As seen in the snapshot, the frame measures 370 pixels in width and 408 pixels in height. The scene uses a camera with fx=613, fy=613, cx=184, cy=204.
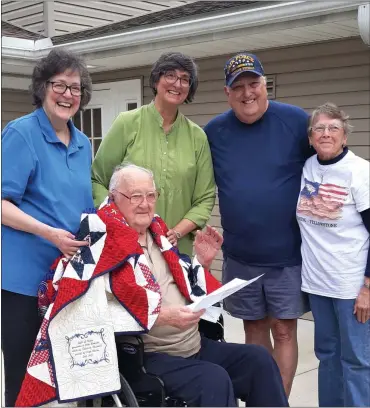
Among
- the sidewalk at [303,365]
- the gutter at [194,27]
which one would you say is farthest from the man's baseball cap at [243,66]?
the sidewalk at [303,365]

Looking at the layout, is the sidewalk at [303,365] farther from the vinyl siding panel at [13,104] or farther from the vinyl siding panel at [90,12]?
the vinyl siding panel at [13,104]

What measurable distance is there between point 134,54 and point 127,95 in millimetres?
990

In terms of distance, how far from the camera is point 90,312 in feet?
7.00

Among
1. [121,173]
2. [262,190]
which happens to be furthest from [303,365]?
[121,173]

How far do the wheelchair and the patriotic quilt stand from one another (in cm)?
8

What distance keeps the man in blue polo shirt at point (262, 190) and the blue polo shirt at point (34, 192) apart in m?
0.82

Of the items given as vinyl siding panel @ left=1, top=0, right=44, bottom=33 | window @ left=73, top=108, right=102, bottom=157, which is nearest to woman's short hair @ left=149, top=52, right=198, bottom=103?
window @ left=73, top=108, right=102, bottom=157

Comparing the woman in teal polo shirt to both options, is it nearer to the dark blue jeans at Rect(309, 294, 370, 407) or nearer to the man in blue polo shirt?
the man in blue polo shirt

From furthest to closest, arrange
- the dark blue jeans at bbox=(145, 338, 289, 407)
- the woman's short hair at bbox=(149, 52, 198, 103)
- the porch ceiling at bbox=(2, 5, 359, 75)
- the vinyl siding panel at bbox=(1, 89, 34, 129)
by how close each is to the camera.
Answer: the vinyl siding panel at bbox=(1, 89, 34, 129) < the porch ceiling at bbox=(2, 5, 359, 75) < the woman's short hair at bbox=(149, 52, 198, 103) < the dark blue jeans at bbox=(145, 338, 289, 407)

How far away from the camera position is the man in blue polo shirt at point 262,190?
9.25 feet

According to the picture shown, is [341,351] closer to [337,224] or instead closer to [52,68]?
[337,224]

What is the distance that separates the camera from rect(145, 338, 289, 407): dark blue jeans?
2.21 meters

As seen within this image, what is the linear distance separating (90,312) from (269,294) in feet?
3.47

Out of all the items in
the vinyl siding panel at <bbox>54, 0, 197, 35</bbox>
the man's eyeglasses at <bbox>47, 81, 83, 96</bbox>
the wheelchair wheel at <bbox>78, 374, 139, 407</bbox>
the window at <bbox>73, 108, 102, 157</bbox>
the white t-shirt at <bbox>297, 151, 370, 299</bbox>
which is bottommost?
the wheelchair wheel at <bbox>78, 374, 139, 407</bbox>
